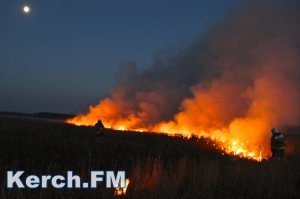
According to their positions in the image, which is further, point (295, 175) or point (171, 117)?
point (171, 117)

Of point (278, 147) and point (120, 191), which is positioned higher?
point (278, 147)

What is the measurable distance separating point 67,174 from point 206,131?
3441 centimetres

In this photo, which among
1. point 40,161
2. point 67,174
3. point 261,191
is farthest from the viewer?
point 40,161

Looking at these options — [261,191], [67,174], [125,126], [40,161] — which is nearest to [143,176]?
[67,174]

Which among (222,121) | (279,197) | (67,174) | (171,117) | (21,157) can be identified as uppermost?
(171,117)

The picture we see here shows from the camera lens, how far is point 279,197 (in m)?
11.9

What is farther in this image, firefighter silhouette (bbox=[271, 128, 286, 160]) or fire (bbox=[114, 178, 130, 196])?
firefighter silhouette (bbox=[271, 128, 286, 160])

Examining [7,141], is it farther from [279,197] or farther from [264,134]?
[264,134]

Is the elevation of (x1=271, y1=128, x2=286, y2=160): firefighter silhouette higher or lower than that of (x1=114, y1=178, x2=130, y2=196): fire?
higher

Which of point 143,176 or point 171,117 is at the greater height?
point 171,117

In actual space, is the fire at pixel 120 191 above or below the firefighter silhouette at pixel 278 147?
below

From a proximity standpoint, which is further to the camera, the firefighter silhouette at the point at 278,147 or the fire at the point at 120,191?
the firefighter silhouette at the point at 278,147

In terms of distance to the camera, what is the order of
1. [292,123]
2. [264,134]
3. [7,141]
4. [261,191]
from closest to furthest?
[261,191], [7,141], [264,134], [292,123]

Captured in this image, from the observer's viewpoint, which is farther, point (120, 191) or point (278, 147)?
point (278, 147)
